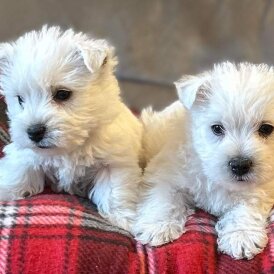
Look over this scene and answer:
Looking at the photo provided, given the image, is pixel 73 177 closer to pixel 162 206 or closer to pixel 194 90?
pixel 162 206

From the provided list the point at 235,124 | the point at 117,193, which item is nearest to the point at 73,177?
the point at 117,193

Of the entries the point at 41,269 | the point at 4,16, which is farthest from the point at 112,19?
the point at 41,269

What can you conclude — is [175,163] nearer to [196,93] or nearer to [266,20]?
[196,93]

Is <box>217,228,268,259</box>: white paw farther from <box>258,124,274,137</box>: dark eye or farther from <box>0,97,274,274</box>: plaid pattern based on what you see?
<box>258,124,274,137</box>: dark eye

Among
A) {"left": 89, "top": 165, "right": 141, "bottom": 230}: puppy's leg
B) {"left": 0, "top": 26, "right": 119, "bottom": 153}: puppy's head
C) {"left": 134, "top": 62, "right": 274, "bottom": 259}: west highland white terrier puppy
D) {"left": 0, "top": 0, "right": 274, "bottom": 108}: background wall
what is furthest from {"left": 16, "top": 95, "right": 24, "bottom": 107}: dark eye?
{"left": 0, "top": 0, "right": 274, "bottom": 108}: background wall

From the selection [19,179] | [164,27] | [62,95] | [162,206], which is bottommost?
[162,206]

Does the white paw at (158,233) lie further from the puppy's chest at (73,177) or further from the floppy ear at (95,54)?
the floppy ear at (95,54)
